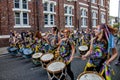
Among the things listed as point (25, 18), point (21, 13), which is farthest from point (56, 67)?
point (25, 18)

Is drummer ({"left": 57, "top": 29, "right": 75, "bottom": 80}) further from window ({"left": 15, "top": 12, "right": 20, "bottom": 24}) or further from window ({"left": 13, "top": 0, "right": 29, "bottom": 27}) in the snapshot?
window ({"left": 15, "top": 12, "right": 20, "bottom": 24})

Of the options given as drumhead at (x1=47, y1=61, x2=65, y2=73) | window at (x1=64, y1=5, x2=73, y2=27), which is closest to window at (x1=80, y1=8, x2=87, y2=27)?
window at (x1=64, y1=5, x2=73, y2=27)

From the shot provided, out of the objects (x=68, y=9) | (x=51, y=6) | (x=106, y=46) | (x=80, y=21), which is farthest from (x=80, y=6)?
(x=106, y=46)

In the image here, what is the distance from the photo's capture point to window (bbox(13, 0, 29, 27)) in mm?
22494

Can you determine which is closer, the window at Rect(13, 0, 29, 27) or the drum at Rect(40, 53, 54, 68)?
the drum at Rect(40, 53, 54, 68)

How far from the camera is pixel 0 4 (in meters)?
20.4

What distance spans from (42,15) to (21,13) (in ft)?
11.3

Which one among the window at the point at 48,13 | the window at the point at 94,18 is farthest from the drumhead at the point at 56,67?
the window at the point at 94,18

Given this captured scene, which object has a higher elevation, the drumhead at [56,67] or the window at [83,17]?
the window at [83,17]

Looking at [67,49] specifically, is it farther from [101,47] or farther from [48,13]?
[48,13]

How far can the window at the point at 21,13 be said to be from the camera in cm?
2249

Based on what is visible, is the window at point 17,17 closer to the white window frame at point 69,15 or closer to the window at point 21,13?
the window at point 21,13

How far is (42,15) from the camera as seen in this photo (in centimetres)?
2567

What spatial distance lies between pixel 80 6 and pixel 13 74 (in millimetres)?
28344
